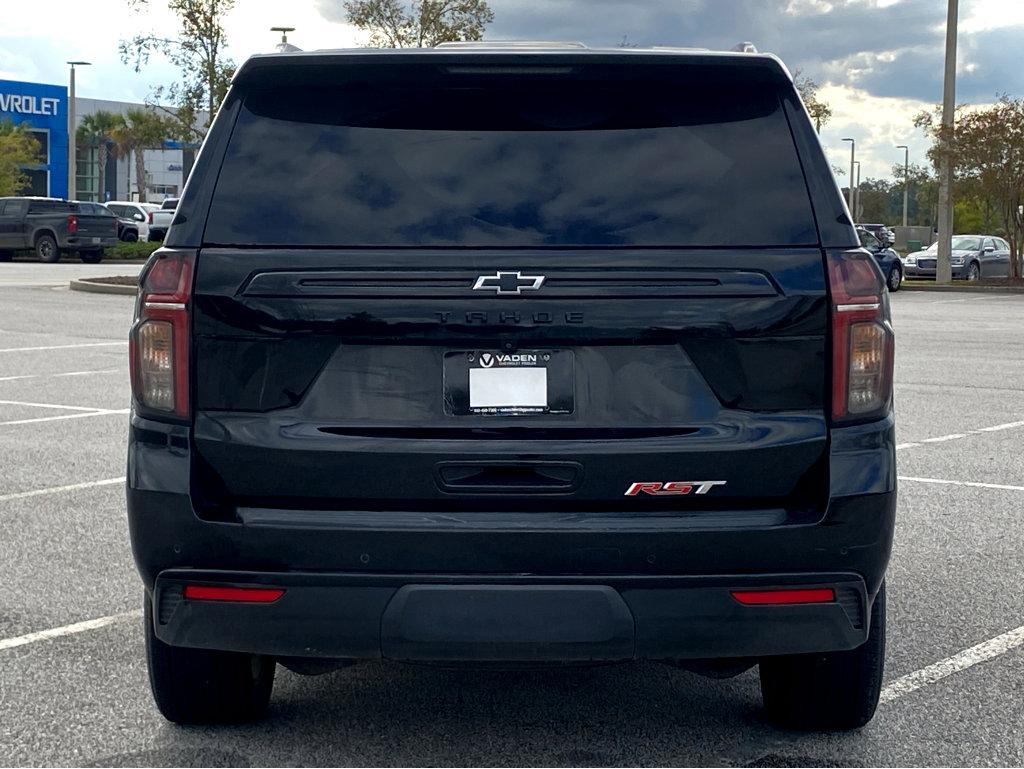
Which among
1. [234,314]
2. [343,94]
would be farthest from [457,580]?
[343,94]

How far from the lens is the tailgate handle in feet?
12.4

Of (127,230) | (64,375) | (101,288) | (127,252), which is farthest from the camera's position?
(127,230)

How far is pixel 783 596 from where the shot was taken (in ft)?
12.5

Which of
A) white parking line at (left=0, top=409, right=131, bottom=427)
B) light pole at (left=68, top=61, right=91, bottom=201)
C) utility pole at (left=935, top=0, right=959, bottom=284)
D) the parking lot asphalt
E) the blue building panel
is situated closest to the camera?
the parking lot asphalt

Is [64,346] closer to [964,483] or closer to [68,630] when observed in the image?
[964,483]

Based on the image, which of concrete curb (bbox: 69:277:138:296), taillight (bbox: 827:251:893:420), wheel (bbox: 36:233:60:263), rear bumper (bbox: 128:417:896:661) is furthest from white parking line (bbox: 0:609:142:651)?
wheel (bbox: 36:233:60:263)

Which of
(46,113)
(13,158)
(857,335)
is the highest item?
(46,113)

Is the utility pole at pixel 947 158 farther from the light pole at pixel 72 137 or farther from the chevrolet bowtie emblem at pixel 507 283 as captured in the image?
the chevrolet bowtie emblem at pixel 507 283

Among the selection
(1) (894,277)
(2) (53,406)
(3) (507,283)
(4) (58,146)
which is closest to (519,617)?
(3) (507,283)

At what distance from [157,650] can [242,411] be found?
34.4 inches

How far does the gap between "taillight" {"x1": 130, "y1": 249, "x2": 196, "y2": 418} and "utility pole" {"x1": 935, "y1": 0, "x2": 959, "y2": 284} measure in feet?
121

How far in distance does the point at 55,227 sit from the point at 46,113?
5571 centimetres

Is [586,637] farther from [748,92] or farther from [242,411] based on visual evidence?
[748,92]

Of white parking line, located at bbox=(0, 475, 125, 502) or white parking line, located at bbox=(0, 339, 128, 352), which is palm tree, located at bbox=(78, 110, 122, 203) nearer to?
white parking line, located at bbox=(0, 339, 128, 352)
